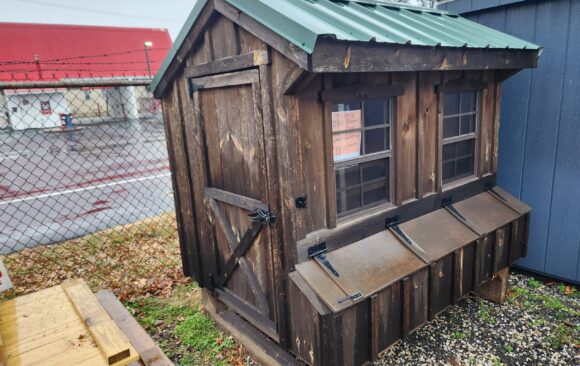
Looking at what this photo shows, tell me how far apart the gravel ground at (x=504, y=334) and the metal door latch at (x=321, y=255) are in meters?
1.32

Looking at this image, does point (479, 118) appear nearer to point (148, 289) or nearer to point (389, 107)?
point (389, 107)

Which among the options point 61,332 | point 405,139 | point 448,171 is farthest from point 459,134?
point 61,332

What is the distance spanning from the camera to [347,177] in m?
3.07

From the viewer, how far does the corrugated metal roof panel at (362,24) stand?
213cm

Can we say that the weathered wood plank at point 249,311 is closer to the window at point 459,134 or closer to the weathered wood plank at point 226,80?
the weathered wood plank at point 226,80

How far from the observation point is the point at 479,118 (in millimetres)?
4102

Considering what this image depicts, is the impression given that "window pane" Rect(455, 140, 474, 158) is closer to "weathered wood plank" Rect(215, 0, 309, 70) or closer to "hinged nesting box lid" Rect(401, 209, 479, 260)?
"hinged nesting box lid" Rect(401, 209, 479, 260)

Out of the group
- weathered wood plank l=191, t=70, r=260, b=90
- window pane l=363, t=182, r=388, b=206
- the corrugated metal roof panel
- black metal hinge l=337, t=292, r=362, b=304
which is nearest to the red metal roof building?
weathered wood plank l=191, t=70, r=260, b=90

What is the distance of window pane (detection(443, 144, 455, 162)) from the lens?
391 centimetres

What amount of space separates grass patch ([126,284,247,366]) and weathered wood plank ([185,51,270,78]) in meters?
2.63

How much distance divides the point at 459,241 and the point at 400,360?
123cm

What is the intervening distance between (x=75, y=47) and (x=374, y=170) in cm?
2947

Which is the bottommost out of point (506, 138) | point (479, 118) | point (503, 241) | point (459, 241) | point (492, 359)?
point (492, 359)

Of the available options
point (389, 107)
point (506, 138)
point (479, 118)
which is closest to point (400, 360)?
point (389, 107)
